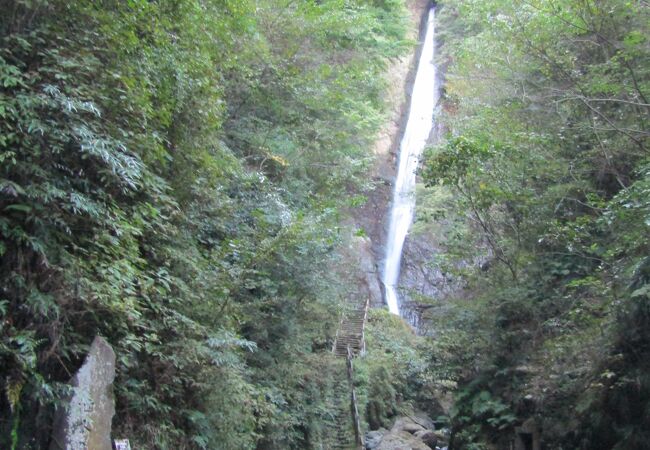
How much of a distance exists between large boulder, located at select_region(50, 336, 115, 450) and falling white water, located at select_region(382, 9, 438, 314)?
20202 millimetres

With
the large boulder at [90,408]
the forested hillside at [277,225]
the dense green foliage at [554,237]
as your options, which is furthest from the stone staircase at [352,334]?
the large boulder at [90,408]

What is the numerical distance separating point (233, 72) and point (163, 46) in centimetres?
515

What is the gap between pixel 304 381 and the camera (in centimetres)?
1105

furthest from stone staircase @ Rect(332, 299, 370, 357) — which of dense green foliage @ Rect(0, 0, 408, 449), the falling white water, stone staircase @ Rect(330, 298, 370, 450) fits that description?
dense green foliage @ Rect(0, 0, 408, 449)

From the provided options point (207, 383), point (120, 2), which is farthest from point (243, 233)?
point (120, 2)

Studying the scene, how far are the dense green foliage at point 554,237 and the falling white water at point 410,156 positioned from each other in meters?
11.9

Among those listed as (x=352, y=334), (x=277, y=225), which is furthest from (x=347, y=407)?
(x=277, y=225)

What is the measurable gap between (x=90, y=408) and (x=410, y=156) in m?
22.7

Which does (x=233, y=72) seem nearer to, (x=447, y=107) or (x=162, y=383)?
(x=162, y=383)

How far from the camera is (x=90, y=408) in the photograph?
4734 mm

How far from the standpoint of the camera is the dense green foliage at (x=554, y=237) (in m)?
7.62

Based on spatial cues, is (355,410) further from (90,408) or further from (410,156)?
(410,156)

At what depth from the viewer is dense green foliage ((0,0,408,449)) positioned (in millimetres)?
4848

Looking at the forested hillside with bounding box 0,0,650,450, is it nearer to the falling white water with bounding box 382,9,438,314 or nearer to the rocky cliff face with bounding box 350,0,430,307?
the rocky cliff face with bounding box 350,0,430,307
